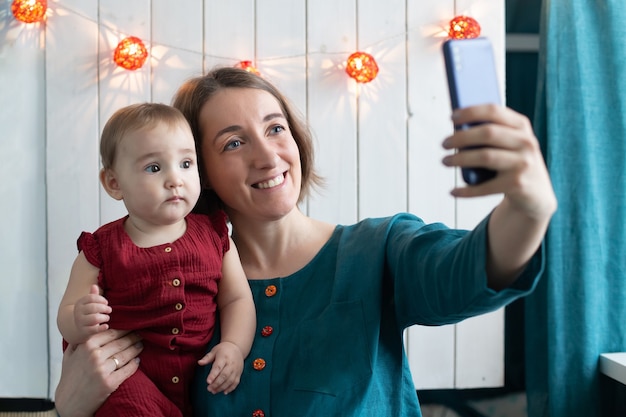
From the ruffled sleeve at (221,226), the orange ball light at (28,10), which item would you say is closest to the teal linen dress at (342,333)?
the ruffled sleeve at (221,226)

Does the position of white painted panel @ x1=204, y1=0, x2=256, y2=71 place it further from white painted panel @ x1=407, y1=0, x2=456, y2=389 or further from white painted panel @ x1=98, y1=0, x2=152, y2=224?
white painted panel @ x1=407, y1=0, x2=456, y2=389

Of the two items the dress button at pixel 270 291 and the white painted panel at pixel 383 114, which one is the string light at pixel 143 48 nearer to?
the white painted panel at pixel 383 114

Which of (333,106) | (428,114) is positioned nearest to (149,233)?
(333,106)

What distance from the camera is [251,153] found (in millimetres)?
1422

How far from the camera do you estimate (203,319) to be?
4.34ft

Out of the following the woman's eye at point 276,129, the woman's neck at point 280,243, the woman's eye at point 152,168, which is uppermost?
the woman's eye at point 276,129

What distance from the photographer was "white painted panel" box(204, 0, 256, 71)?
7.22 feet

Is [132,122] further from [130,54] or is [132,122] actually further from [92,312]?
[130,54]

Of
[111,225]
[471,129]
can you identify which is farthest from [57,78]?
[471,129]

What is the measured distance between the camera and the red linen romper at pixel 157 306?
1.25 m

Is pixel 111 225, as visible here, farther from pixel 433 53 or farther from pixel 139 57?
pixel 433 53

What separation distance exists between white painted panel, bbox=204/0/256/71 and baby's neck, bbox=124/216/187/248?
990 millimetres

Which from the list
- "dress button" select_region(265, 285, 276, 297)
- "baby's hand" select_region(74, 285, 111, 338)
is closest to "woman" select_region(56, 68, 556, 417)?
"dress button" select_region(265, 285, 276, 297)

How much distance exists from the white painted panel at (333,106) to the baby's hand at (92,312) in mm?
1144
